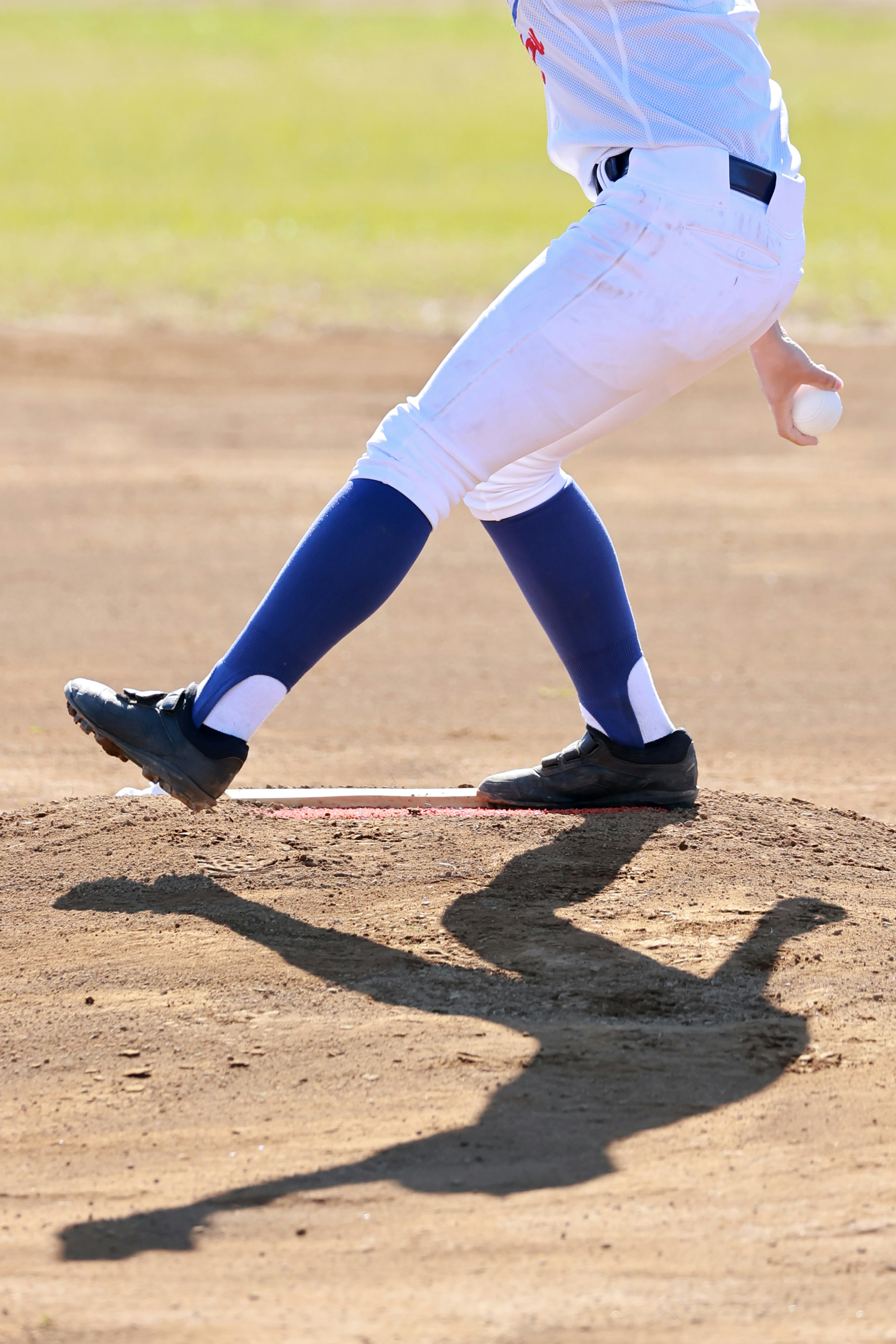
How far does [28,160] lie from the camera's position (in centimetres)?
2203

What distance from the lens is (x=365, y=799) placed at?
3654 millimetres

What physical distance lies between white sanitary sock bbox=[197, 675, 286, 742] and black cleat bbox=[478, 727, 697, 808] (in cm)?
93

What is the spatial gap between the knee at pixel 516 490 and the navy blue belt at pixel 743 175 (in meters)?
0.61

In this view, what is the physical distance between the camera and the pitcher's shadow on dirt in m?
2.18

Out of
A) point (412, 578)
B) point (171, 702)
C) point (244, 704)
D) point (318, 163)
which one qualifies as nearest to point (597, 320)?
point (244, 704)

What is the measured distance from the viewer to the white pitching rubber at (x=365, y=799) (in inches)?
144

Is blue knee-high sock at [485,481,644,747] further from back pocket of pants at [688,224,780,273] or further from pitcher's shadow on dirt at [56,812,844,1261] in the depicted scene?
back pocket of pants at [688,224,780,273]

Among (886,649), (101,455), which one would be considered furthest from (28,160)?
(886,649)

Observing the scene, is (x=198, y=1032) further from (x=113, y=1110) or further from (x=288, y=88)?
(x=288, y=88)

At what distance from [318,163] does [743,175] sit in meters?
21.6

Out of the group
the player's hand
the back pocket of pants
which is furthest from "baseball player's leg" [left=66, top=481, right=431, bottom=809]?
the player's hand

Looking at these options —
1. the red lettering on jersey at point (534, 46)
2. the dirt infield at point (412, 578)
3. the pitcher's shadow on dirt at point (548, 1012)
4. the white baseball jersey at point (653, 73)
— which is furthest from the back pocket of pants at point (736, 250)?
the dirt infield at point (412, 578)

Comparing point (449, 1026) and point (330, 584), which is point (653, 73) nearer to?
point (330, 584)

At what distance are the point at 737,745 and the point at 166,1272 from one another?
10.1 ft
